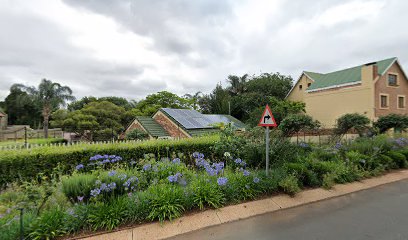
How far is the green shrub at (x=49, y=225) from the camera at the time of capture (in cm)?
261

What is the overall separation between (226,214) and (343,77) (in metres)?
23.8

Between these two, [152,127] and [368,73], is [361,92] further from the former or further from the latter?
[152,127]

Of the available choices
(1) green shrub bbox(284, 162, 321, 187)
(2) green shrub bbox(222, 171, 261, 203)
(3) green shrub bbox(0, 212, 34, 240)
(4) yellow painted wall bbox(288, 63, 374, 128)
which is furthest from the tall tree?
(1) green shrub bbox(284, 162, 321, 187)

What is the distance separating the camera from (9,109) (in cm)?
4238

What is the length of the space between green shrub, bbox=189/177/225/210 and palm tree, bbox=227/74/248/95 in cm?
2743

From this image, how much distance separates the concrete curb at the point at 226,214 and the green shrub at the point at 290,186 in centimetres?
13

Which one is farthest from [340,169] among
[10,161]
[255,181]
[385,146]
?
[10,161]

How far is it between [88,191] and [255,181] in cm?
315

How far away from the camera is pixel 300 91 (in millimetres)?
25938

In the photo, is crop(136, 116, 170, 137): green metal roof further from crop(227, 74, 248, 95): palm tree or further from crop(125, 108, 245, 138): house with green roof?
crop(227, 74, 248, 95): palm tree

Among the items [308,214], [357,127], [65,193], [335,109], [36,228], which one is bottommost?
[308,214]

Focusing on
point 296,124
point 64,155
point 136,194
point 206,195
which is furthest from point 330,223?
point 296,124

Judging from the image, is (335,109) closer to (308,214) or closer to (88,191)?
(308,214)

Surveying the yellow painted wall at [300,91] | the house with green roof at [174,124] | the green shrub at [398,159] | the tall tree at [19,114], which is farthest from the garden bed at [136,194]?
the tall tree at [19,114]
